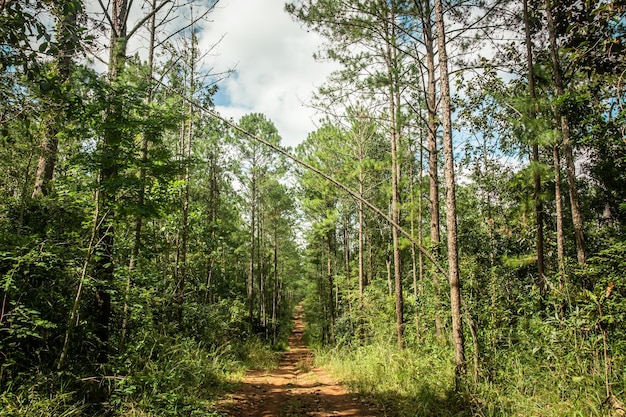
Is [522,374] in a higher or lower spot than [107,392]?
higher

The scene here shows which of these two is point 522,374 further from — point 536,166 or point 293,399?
point 536,166

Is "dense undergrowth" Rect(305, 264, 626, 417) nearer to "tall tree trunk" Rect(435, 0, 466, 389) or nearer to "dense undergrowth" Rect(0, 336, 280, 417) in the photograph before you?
"tall tree trunk" Rect(435, 0, 466, 389)

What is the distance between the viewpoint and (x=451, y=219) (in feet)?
15.3

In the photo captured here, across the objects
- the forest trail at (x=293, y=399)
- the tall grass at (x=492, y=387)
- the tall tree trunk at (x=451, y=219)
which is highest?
the tall tree trunk at (x=451, y=219)

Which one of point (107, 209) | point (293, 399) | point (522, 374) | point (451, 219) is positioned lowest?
point (293, 399)

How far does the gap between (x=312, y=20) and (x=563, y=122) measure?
5.98m

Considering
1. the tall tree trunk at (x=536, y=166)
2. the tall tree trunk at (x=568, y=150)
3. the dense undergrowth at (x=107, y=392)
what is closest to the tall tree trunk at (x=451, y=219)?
the dense undergrowth at (x=107, y=392)

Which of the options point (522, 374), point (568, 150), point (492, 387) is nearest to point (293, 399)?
point (492, 387)

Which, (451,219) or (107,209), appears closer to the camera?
(451,219)

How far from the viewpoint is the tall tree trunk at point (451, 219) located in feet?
14.6

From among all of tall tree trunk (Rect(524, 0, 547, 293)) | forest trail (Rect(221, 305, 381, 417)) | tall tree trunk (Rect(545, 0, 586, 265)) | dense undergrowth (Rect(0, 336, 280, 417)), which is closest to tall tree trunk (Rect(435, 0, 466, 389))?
forest trail (Rect(221, 305, 381, 417))

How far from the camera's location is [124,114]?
5.23m

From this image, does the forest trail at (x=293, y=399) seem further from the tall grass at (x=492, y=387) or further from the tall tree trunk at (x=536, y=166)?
the tall tree trunk at (x=536, y=166)

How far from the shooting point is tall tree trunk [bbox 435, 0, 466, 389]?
4445 mm
